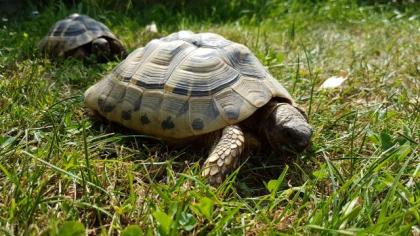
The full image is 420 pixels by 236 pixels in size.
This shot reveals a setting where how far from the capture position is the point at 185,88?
2.34m

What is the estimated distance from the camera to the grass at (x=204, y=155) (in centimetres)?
164

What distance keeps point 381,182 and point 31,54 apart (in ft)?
9.75

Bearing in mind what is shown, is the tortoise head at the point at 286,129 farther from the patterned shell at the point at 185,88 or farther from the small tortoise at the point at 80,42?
the small tortoise at the point at 80,42

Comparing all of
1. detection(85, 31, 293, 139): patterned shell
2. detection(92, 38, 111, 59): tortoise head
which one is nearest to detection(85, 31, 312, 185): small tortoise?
detection(85, 31, 293, 139): patterned shell

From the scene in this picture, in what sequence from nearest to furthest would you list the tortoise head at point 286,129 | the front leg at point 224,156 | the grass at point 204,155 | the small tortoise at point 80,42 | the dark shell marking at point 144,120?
1. the grass at point 204,155
2. the front leg at point 224,156
3. the tortoise head at point 286,129
4. the dark shell marking at point 144,120
5. the small tortoise at point 80,42

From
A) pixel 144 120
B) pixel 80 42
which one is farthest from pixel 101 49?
pixel 144 120

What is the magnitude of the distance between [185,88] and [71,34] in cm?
224

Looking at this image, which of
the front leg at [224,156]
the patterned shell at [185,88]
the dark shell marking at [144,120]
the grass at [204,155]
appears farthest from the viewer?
the dark shell marking at [144,120]

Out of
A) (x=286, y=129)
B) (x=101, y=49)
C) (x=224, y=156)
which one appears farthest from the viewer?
(x=101, y=49)

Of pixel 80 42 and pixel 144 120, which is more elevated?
pixel 144 120

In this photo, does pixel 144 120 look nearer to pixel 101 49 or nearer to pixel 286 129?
pixel 286 129

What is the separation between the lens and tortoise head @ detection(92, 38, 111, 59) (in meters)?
4.00

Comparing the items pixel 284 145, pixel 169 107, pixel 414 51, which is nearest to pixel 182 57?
pixel 169 107

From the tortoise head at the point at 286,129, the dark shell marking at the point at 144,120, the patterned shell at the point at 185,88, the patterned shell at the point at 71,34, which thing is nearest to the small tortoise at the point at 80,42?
the patterned shell at the point at 71,34
